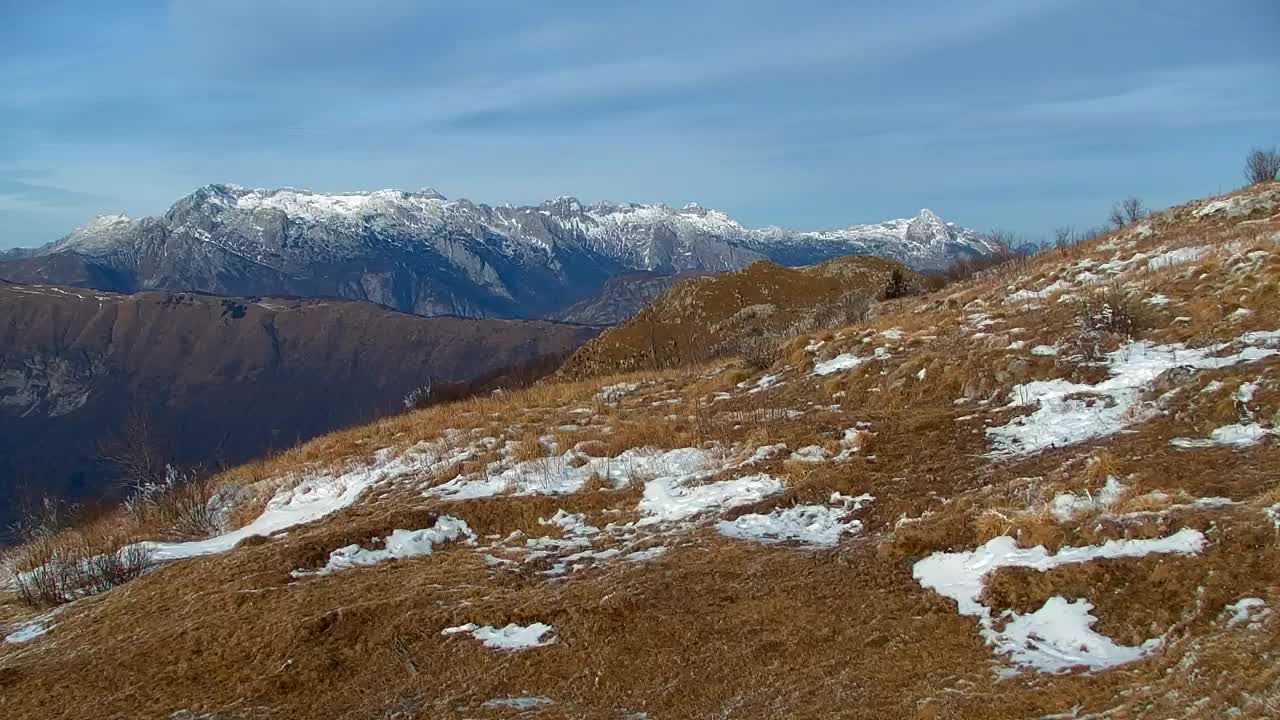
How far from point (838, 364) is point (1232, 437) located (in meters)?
10.9

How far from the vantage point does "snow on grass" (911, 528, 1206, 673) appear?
22.2ft

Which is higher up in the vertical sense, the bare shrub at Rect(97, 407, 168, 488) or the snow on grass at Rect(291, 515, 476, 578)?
the bare shrub at Rect(97, 407, 168, 488)

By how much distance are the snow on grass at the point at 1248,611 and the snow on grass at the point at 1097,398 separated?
5713mm

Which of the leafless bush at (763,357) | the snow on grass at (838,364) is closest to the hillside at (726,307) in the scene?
the leafless bush at (763,357)

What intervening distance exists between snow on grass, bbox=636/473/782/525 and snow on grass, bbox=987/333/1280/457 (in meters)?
3.67

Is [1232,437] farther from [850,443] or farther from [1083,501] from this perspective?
[850,443]

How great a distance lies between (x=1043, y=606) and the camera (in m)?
7.59

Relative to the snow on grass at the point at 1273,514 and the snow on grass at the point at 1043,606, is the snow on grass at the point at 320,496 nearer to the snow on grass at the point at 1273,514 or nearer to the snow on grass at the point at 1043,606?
the snow on grass at the point at 1043,606

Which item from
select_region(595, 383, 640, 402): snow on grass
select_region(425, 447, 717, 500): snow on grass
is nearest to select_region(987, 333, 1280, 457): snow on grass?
select_region(425, 447, 717, 500): snow on grass

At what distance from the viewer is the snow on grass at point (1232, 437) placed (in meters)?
10.4

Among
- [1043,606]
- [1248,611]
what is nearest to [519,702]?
[1043,606]

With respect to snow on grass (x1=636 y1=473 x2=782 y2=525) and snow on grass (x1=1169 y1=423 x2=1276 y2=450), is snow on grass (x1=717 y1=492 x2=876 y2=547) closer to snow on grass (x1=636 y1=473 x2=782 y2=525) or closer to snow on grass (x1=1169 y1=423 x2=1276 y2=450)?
snow on grass (x1=636 y1=473 x2=782 y2=525)

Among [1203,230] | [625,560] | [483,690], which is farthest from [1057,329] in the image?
[483,690]

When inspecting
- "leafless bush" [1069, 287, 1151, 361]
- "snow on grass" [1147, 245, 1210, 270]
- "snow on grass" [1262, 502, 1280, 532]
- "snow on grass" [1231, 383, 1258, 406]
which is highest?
"snow on grass" [1147, 245, 1210, 270]
